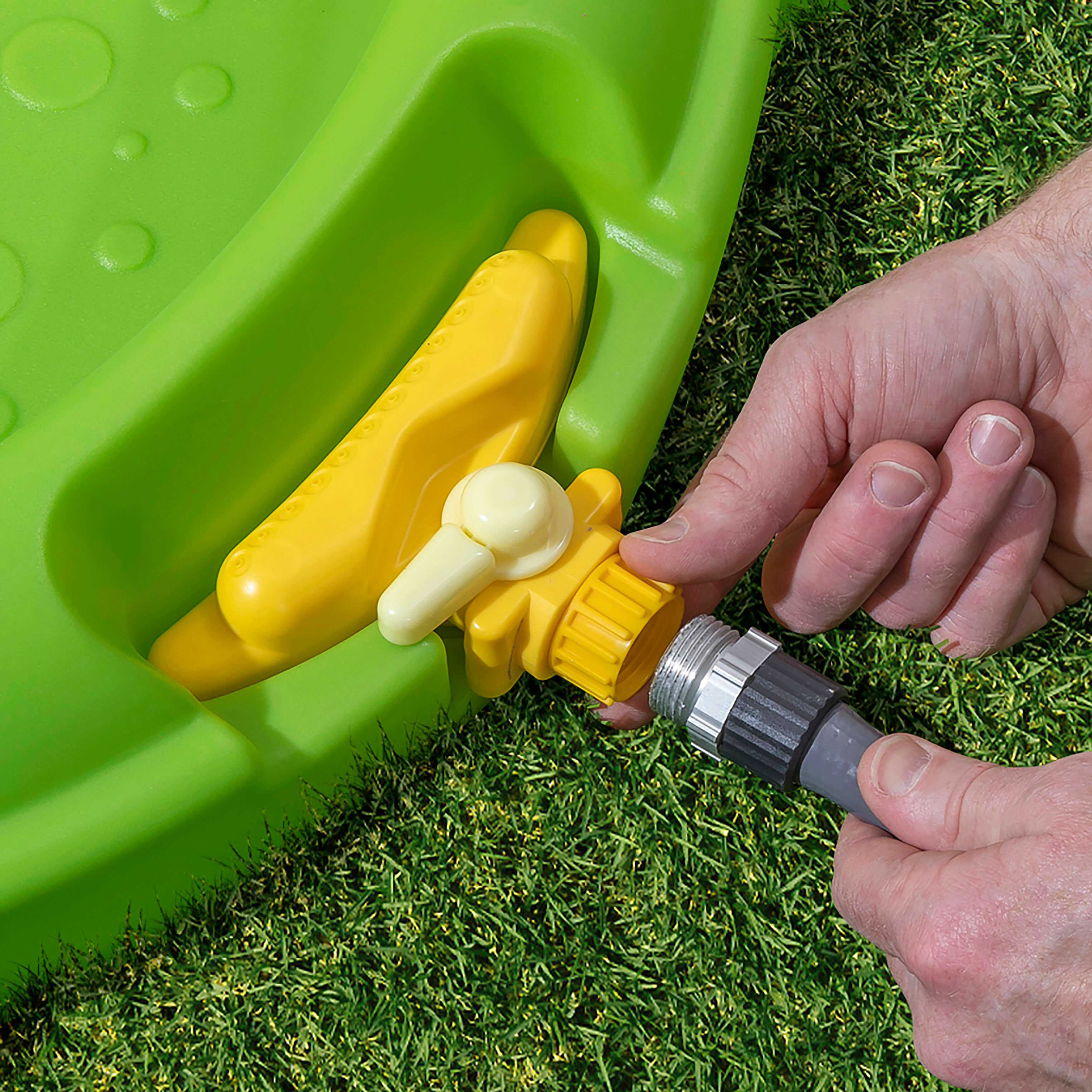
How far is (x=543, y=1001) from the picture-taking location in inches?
39.3

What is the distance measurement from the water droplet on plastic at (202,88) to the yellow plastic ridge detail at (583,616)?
1.74 feet

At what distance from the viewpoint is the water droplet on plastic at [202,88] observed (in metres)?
1.04

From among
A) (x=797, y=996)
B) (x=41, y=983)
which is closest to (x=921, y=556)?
(x=797, y=996)

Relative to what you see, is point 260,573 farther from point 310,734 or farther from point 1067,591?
point 1067,591

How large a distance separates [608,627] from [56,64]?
78cm

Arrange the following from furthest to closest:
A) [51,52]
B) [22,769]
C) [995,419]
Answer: [51,52] < [995,419] < [22,769]

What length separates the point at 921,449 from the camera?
92 cm

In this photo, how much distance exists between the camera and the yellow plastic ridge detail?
848 millimetres

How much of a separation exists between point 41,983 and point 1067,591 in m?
1.04

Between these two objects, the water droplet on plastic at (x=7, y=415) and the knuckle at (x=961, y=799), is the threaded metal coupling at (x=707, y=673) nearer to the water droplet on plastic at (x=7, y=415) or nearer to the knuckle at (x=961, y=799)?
the knuckle at (x=961, y=799)

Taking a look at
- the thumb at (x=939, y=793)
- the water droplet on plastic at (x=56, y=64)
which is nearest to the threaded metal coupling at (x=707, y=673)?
the thumb at (x=939, y=793)

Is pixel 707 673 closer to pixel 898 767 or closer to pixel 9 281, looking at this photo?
pixel 898 767

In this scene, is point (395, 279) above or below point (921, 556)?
above

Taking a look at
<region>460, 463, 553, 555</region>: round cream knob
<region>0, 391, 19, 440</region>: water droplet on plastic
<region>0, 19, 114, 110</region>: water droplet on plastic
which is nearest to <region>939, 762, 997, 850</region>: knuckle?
<region>460, 463, 553, 555</region>: round cream knob
